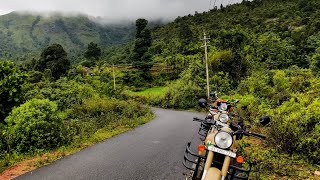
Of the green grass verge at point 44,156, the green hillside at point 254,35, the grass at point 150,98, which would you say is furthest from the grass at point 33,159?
the grass at point 150,98

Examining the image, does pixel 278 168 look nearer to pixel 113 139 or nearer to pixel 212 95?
pixel 212 95

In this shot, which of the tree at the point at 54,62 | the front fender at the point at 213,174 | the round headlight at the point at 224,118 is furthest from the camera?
the tree at the point at 54,62

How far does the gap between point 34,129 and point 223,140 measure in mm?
Result: 8329

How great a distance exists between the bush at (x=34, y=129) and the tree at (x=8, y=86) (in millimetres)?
1711

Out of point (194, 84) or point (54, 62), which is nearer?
point (194, 84)

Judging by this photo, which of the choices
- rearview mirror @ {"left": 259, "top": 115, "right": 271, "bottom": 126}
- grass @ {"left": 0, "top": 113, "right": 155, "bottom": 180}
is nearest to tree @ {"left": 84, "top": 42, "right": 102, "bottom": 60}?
grass @ {"left": 0, "top": 113, "right": 155, "bottom": 180}

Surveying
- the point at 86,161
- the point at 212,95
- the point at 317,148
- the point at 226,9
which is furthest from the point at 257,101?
the point at 226,9

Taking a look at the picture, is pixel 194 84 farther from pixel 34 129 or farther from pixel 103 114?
pixel 34 129

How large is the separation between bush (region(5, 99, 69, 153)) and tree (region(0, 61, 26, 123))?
5.61 feet

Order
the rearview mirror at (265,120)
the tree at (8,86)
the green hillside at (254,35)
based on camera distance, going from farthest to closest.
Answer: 1. the green hillside at (254,35)
2. the tree at (8,86)
3. the rearview mirror at (265,120)

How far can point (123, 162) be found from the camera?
359 inches

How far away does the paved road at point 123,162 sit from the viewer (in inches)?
306

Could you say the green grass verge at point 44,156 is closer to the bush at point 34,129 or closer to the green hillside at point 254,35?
the bush at point 34,129

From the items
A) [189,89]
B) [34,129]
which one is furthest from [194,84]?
[34,129]
